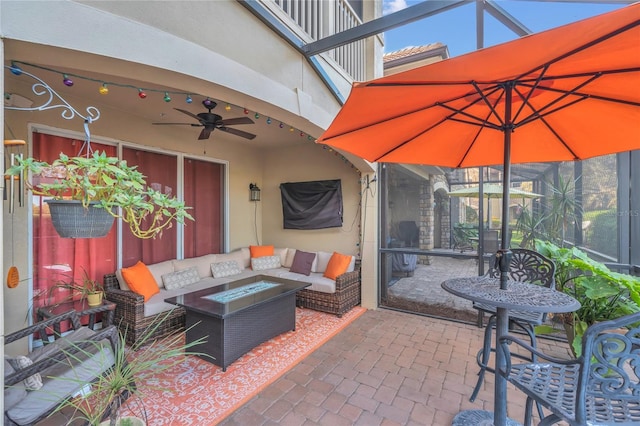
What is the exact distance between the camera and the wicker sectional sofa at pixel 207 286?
124 inches

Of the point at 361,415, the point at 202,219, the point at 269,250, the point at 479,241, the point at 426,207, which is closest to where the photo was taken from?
the point at 361,415

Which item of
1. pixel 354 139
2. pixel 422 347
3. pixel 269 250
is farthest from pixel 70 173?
pixel 269 250

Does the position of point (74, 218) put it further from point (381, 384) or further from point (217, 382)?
point (381, 384)

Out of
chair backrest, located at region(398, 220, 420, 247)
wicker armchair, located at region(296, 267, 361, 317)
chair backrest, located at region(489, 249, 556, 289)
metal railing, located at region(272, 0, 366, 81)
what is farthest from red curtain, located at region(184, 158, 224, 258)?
chair backrest, located at region(489, 249, 556, 289)

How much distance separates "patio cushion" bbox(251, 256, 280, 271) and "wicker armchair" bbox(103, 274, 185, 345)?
159 centimetres

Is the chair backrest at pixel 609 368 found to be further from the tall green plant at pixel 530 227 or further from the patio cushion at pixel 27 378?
the patio cushion at pixel 27 378

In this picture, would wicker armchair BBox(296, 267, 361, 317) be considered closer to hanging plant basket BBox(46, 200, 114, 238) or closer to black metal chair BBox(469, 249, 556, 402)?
black metal chair BBox(469, 249, 556, 402)

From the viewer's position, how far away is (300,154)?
17.8ft

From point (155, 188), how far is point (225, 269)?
5.29 feet

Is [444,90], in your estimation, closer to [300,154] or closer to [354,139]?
[354,139]

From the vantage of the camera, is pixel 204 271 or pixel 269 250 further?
pixel 269 250

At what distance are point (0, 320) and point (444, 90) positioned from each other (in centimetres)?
241


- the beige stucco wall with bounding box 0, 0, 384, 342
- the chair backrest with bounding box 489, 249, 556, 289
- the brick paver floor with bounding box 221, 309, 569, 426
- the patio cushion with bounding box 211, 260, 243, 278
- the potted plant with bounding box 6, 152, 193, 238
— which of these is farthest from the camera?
the patio cushion with bounding box 211, 260, 243, 278

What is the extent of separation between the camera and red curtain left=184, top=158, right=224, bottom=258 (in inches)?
183
